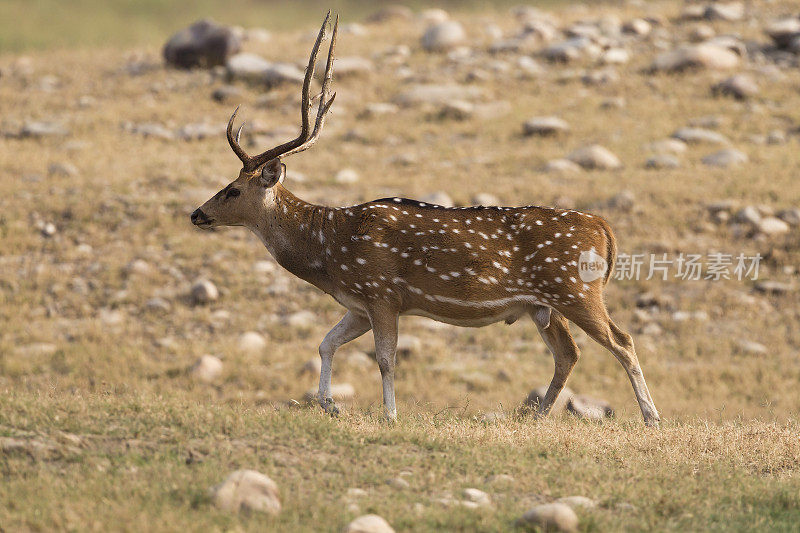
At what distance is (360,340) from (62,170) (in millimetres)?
8442

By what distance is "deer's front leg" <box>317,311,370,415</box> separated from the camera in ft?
30.9

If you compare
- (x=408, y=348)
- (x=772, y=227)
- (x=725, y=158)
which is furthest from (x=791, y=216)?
(x=408, y=348)

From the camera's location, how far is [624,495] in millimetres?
6723

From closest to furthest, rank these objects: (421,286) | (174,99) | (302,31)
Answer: (421,286)
(174,99)
(302,31)

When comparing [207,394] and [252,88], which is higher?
[252,88]

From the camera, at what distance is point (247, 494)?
238 inches

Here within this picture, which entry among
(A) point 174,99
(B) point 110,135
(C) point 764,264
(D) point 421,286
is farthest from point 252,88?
(D) point 421,286

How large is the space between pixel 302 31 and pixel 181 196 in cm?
1768

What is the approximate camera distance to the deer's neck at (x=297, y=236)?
965 cm

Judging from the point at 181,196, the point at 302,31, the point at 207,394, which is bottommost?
the point at 207,394

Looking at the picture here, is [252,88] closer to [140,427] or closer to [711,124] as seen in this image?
[711,124]

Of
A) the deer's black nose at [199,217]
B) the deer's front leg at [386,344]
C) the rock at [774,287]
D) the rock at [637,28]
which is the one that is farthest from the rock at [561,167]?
the deer's front leg at [386,344]

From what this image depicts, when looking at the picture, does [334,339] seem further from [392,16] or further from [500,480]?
[392,16]

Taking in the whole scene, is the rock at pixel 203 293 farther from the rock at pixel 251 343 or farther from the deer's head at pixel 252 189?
the deer's head at pixel 252 189
